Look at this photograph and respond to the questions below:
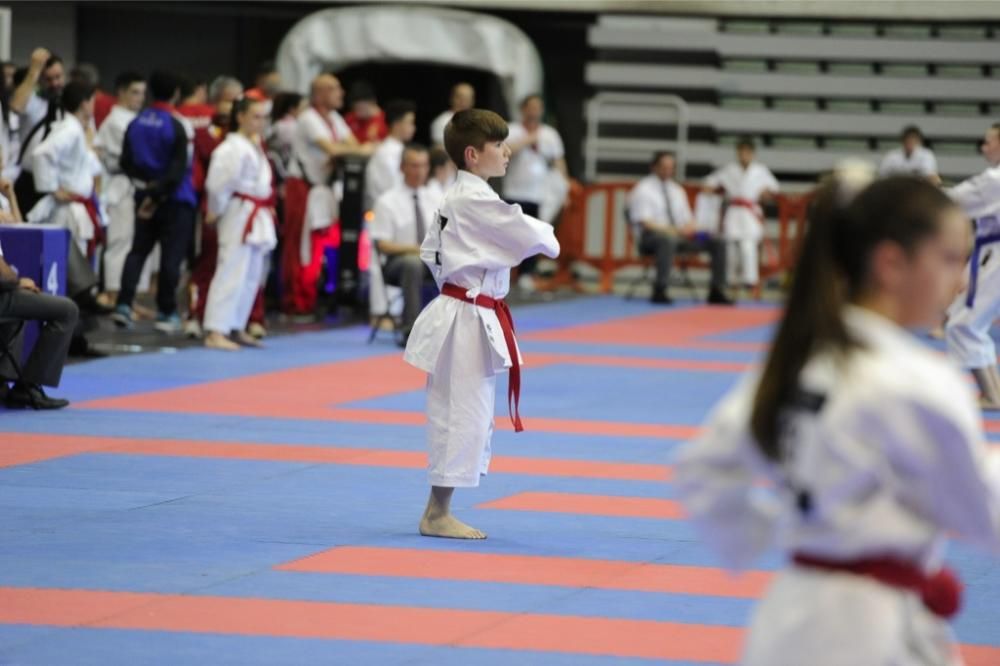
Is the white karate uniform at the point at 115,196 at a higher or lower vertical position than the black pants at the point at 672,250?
higher

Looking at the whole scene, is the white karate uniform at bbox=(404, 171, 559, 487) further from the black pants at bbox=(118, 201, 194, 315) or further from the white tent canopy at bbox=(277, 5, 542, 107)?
the white tent canopy at bbox=(277, 5, 542, 107)

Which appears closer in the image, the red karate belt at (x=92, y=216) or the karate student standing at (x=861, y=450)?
the karate student standing at (x=861, y=450)

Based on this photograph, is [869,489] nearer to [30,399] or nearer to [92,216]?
[30,399]

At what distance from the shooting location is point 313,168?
15.2 metres

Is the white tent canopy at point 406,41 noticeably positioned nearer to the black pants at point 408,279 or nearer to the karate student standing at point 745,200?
the karate student standing at point 745,200

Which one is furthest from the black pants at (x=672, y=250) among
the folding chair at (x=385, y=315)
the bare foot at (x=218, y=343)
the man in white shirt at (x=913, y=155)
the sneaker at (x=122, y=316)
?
the bare foot at (x=218, y=343)

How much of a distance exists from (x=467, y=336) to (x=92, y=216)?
22.5 ft

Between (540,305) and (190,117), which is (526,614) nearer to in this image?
(190,117)

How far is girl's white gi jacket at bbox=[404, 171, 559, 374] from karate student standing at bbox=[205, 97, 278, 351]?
6.17 metres

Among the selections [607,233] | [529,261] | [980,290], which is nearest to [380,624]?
[980,290]

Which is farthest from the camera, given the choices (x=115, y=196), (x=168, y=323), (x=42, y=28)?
(x=42, y=28)

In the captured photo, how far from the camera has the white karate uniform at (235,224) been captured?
493 inches

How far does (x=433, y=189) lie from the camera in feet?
46.5

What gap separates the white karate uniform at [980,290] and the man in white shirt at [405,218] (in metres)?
4.49
